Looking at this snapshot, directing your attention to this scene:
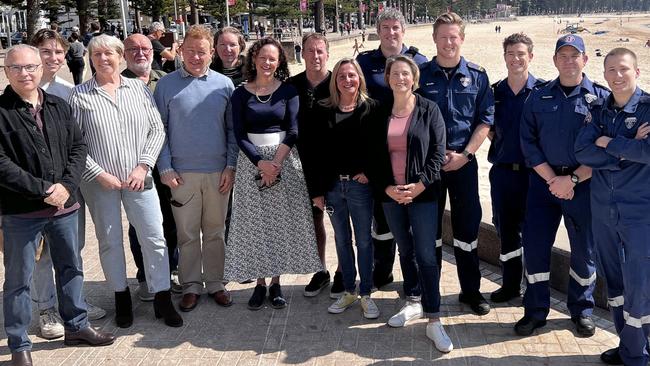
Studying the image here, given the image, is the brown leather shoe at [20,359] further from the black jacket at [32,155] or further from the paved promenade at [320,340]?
the black jacket at [32,155]

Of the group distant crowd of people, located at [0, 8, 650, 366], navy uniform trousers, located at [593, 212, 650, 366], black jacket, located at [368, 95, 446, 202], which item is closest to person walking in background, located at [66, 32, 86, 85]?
distant crowd of people, located at [0, 8, 650, 366]

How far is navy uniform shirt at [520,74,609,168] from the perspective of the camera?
395cm

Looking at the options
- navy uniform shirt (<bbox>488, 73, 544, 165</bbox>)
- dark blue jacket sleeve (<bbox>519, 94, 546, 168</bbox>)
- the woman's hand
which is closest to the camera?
dark blue jacket sleeve (<bbox>519, 94, 546, 168</bbox>)

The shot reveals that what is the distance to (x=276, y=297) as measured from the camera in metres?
4.86

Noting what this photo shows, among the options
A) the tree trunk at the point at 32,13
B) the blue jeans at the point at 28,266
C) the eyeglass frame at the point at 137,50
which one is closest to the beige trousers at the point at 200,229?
the blue jeans at the point at 28,266

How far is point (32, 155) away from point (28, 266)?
72cm

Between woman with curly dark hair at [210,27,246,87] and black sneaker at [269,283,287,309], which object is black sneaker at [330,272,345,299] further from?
woman with curly dark hair at [210,27,246,87]

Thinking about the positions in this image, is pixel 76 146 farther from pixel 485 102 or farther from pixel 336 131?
pixel 485 102

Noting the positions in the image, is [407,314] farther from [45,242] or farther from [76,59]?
[76,59]

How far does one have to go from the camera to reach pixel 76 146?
3.98 m

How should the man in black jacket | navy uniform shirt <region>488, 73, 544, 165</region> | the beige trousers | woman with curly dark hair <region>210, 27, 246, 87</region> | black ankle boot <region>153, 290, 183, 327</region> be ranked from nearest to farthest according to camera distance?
1. the man in black jacket
2. navy uniform shirt <region>488, 73, 544, 165</region>
3. black ankle boot <region>153, 290, 183, 327</region>
4. the beige trousers
5. woman with curly dark hair <region>210, 27, 246, 87</region>

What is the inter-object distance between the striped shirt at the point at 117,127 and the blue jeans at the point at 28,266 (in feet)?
1.43

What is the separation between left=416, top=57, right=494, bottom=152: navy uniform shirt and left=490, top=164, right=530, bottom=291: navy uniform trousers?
0.42 meters

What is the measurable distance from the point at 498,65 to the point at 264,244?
2880 centimetres
